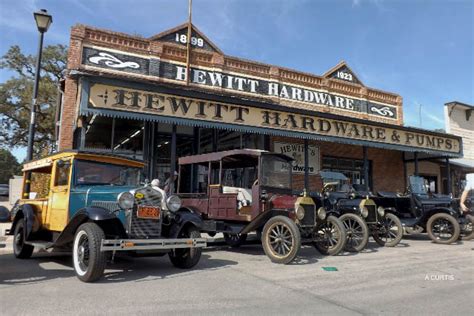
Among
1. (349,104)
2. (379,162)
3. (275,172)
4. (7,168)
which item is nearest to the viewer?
(275,172)

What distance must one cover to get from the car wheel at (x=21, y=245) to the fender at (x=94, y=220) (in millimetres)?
1844

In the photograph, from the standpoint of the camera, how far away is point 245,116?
44.3ft

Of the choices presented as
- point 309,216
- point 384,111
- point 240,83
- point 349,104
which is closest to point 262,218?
point 309,216

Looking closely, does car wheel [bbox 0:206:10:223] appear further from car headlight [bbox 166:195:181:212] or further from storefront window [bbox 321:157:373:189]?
storefront window [bbox 321:157:373:189]

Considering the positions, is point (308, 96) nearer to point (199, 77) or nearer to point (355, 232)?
point (199, 77)

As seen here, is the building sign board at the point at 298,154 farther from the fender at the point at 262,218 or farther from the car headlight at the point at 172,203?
the car headlight at the point at 172,203

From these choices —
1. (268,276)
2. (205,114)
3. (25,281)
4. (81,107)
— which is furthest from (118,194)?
(205,114)

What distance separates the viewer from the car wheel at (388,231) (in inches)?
412

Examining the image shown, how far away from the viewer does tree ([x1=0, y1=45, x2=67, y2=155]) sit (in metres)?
30.0

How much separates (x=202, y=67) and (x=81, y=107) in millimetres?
7170

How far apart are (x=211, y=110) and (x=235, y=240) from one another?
4.61 m

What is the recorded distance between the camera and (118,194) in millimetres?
6211

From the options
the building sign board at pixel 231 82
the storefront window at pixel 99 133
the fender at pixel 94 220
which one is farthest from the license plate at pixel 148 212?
the building sign board at pixel 231 82

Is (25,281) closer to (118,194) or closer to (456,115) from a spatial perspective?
(118,194)
